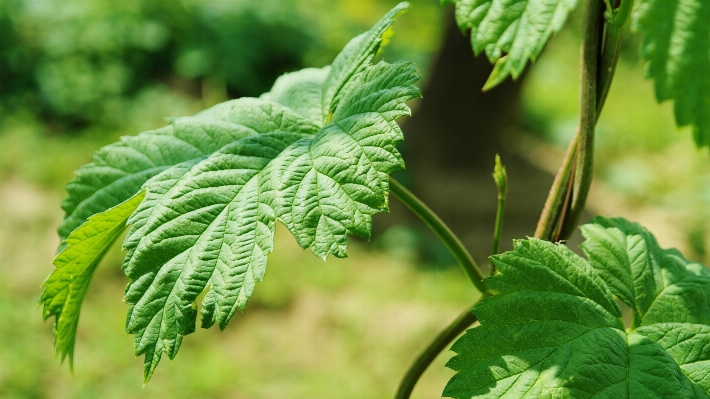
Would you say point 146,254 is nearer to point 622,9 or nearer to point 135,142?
point 135,142

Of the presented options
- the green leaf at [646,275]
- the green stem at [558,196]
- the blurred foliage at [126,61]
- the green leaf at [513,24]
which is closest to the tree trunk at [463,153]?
the blurred foliage at [126,61]

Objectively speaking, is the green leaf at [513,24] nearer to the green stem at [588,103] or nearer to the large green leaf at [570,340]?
the green stem at [588,103]

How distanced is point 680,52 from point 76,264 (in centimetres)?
90

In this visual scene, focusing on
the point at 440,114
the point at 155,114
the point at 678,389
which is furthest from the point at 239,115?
the point at 155,114

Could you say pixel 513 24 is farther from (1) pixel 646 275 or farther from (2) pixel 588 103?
(1) pixel 646 275

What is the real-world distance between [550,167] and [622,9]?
5.62 meters

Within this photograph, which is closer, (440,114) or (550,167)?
(440,114)

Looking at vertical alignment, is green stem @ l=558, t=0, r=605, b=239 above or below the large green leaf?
above

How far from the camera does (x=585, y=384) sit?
0.85 metres

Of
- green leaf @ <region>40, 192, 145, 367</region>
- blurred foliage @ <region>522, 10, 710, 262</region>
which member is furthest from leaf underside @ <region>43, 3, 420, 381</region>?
blurred foliage @ <region>522, 10, 710, 262</region>

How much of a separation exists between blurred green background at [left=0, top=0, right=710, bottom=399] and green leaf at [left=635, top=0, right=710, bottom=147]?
95.5 inches

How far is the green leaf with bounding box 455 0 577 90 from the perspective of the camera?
32.7 inches

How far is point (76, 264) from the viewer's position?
3.40 feet

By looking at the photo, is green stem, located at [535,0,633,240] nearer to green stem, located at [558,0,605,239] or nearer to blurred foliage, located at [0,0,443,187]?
green stem, located at [558,0,605,239]
